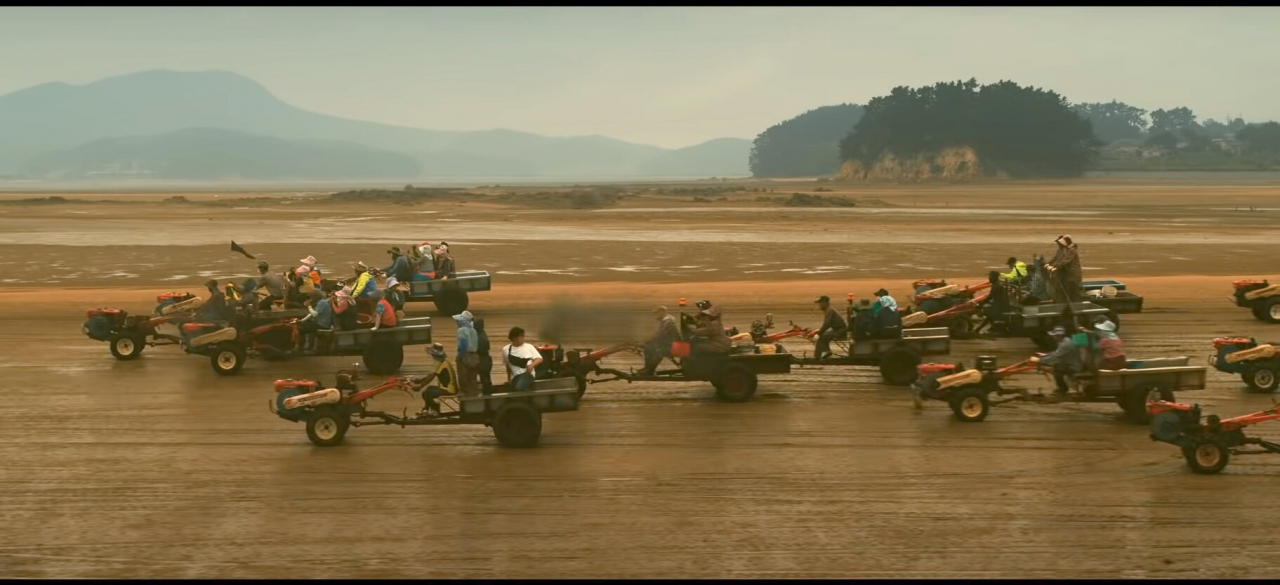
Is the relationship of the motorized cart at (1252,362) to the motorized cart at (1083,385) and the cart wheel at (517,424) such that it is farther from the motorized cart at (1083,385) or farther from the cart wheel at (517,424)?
the cart wheel at (517,424)

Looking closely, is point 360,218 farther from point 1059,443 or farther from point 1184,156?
point 1184,156

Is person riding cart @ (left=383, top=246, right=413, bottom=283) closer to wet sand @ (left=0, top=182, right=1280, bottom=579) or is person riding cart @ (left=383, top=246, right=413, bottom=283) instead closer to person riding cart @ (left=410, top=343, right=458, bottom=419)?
wet sand @ (left=0, top=182, right=1280, bottom=579)

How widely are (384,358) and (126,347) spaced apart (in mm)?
4756

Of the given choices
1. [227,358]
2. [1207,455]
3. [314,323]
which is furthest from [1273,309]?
[227,358]

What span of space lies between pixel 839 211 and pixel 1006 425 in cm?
5052

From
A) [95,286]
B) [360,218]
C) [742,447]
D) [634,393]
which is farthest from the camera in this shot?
[360,218]

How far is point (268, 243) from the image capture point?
44469mm

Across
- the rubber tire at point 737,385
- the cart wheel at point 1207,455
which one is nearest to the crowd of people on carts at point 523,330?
the rubber tire at point 737,385

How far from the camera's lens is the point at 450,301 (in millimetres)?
25281

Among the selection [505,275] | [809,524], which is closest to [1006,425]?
[809,524]

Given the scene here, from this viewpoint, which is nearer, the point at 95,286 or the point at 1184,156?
the point at 95,286

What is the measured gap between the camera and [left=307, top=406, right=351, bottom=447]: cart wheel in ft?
46.0

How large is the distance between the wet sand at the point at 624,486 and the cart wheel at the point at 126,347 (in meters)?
0.29

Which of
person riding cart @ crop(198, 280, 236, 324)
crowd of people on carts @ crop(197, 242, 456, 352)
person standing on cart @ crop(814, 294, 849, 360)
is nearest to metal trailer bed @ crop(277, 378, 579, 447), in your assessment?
crowd of people on carts @ crop(197, 242, 456, 352)
